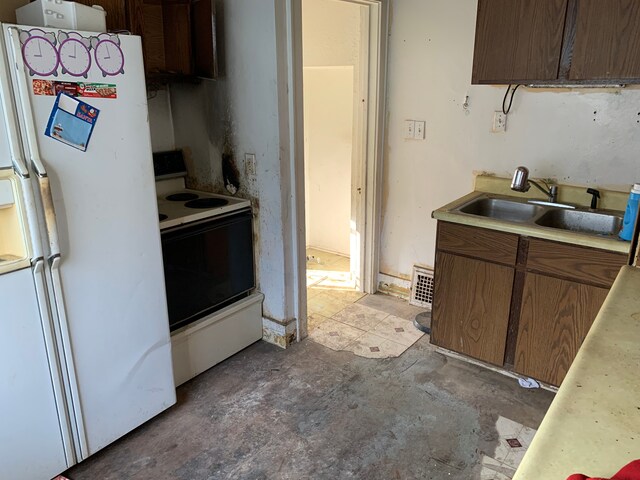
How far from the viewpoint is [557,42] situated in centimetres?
210

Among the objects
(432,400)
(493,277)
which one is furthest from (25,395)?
(493,277)

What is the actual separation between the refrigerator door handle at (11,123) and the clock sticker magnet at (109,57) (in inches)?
11.8

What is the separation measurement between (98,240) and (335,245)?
9.11 feet

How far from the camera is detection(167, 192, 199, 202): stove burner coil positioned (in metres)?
2.77

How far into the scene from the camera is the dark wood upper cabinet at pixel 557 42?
196cm

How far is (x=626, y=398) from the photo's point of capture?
3.16 feet

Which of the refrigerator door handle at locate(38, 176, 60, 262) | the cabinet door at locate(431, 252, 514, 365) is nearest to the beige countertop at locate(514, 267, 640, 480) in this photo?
the cabinet door at locate(431, 252, 514, 365)

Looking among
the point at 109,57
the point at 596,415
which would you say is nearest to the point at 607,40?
the point at 596,415

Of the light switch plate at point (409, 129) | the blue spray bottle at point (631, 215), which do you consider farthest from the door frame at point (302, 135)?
the blue spray bottle at point (631, 215)

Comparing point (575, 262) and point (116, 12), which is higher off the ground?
point (116, 12)

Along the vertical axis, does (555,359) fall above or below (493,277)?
below

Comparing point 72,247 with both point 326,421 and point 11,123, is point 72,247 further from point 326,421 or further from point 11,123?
point 326,421

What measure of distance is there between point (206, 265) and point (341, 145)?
1977 millimetres

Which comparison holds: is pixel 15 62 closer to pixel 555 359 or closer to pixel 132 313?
pixel 132 313
